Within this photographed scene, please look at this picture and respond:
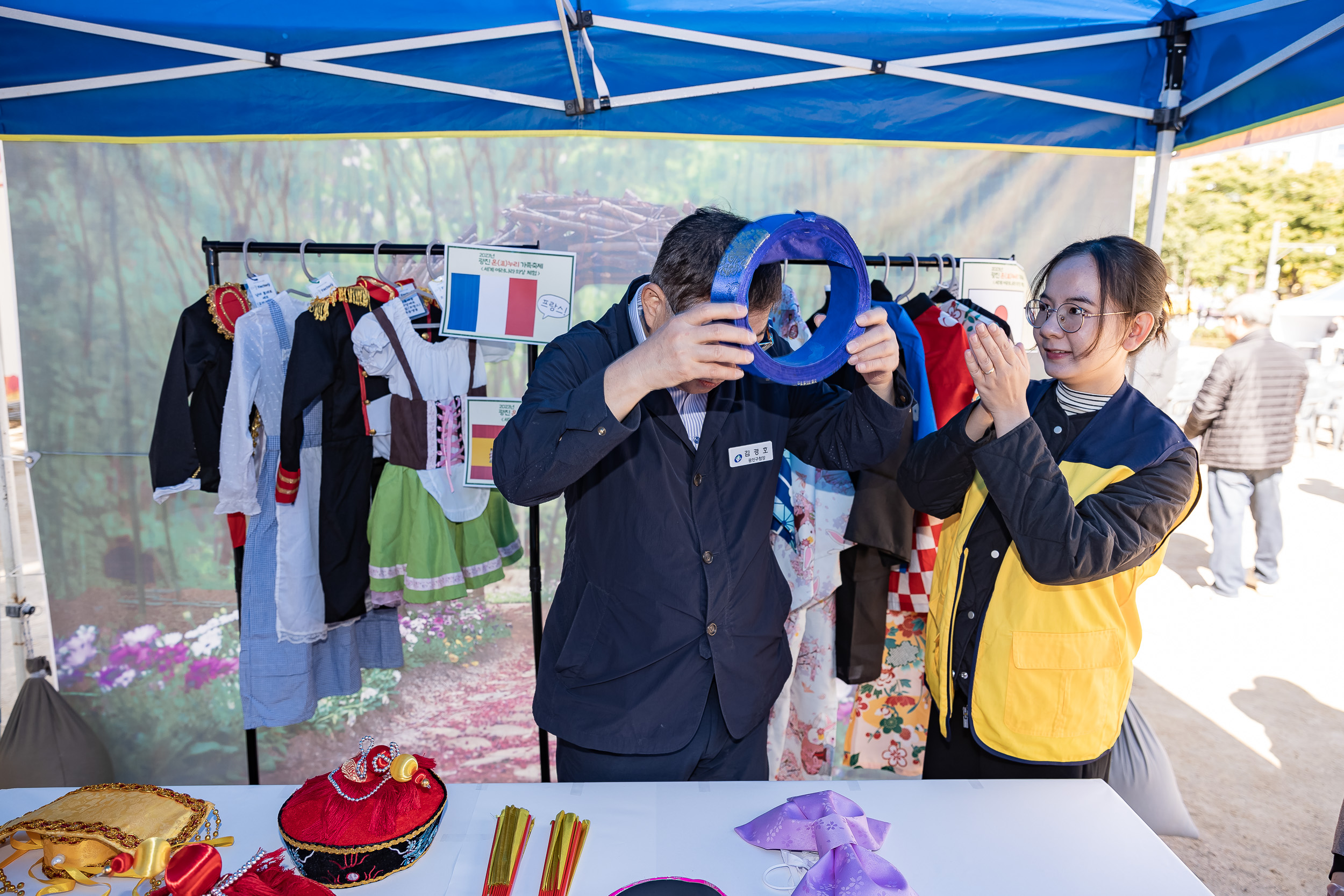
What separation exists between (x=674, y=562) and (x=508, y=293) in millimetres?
1132

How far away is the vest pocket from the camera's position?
1.41m

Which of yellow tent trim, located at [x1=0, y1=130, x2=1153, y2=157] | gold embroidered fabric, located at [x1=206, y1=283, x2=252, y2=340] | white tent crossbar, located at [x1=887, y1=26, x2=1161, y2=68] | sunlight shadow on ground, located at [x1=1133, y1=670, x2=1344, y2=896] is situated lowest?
sunlight shadow on ground, located at [x1=1133, y1=670, x2=1344, y2=896]

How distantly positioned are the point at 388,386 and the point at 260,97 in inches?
41.1

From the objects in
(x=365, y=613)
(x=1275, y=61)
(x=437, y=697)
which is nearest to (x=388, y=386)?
(x=365, y=613)

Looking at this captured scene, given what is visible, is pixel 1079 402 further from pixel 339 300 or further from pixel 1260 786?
pixel 1260 786

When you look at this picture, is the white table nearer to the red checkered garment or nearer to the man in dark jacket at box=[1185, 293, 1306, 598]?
the red checkered garment

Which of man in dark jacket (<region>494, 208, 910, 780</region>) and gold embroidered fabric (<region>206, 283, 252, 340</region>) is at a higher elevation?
gold embroidered fabric (<region>206, 283, 252, 340</region>)

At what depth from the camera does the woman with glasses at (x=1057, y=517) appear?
1.27 m

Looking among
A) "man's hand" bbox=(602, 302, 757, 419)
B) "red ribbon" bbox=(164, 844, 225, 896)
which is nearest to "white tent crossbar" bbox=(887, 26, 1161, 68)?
"man's hand" bbox=(602, 302, 757, 419)

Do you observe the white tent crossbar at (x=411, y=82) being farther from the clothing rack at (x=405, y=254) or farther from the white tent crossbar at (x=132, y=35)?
the clothing rack at (x=405, y=254)

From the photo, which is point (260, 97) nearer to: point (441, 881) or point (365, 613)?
point (365, 613)

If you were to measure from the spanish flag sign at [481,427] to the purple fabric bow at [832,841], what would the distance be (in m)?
1.40

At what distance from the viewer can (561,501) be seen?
302cm

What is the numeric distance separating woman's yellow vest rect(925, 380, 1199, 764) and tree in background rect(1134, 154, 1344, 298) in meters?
23.8
